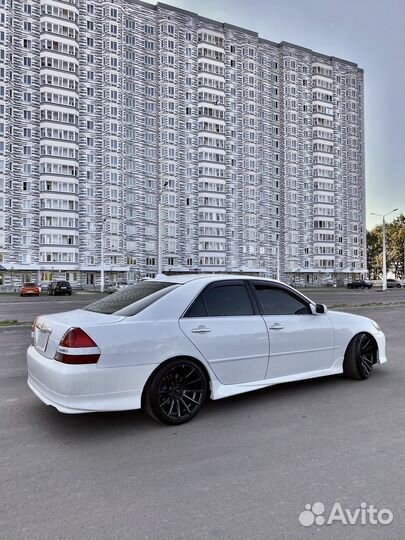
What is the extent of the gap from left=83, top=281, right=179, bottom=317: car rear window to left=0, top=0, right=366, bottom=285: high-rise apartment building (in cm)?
4020

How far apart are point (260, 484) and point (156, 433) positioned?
136 centimetres

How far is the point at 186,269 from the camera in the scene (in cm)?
6256

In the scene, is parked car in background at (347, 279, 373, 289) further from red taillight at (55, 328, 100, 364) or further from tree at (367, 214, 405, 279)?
red taillight at (55, 328, 100, 364)

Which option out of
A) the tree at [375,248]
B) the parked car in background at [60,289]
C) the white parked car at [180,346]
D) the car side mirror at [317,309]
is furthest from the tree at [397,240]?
the white parked car at [180,346]

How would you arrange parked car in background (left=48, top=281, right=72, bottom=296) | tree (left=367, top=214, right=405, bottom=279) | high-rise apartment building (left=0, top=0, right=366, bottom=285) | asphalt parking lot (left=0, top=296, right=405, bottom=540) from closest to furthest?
1. asphalt parking lot (left=0, top=296, right=405, bottom=540)
2. parked car in background (left=48, top=281, right=72, bottom=296)
3. high-rise apartment building (left=0, top=0, right=366, bottom=285)
4. tree (left=367, top=214, right=405, bottom=279)

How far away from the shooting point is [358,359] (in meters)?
6.05

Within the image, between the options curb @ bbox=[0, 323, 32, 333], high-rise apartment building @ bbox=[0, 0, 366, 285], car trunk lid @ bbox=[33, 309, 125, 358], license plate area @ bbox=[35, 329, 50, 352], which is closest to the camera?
car trunk lid @ bbox=[33, 309, 125, 358]

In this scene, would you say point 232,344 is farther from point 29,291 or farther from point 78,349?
point 29,291

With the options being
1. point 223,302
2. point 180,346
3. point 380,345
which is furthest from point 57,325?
point 380,345

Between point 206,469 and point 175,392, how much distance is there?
1114mm

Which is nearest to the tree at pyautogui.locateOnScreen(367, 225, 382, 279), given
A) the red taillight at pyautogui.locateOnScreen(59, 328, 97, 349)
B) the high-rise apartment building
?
the high-rise apartment building

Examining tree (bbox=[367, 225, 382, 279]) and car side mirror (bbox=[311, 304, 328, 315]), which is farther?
tree (bbox=[367, 225, 382, 279])

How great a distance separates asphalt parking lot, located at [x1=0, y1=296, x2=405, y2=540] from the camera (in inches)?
104

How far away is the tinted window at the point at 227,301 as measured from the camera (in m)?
4.85
